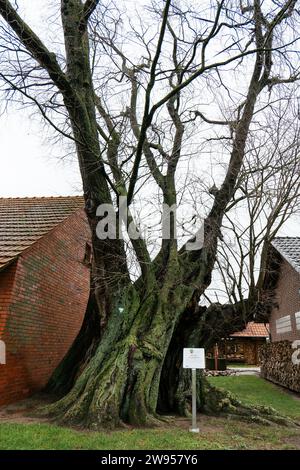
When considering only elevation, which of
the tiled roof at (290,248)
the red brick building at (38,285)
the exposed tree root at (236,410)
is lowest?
A: the exposed tree root at (236,410)

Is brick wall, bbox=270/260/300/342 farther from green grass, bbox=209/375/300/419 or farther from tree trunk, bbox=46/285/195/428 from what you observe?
tree trunk, bbox=46/285/195/428

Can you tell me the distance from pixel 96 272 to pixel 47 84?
13.4 feet

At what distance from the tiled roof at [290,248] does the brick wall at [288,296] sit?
81cm

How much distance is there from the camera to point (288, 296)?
17594 millimetres

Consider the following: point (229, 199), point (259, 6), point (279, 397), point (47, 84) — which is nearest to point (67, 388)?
point (229, 199)

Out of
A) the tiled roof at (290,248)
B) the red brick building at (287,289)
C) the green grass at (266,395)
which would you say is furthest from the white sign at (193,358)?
the red brick building at (287,289)

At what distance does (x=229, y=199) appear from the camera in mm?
10469

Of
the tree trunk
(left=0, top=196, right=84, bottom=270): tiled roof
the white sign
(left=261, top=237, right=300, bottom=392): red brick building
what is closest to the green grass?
(left=261, top=237, right=300, bottom=392): red brick building

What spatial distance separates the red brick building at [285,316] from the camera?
16.0m

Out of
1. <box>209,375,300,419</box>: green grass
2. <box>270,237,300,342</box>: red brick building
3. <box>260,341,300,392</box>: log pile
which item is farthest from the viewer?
<box>260,341,300,392</box>: log pile

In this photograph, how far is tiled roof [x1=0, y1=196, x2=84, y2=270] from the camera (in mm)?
9680

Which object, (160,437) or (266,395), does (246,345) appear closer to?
(266,395)

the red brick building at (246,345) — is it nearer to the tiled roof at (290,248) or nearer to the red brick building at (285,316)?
the red brick building at (285,316)

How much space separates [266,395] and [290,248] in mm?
5461
